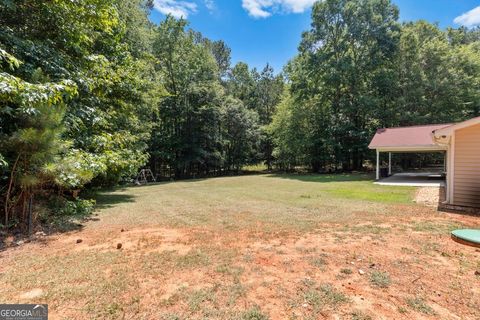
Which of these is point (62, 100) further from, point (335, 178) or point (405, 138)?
point (405, 138)

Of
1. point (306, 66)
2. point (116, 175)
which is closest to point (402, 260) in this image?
point (116, 175)

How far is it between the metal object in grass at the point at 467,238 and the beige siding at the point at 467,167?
11.7ft

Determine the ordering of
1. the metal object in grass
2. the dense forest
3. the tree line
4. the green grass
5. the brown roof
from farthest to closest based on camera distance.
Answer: the dense forest, the brown roof, the tree line, the metal object in grass, the green grass

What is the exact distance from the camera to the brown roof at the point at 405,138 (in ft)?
46.4

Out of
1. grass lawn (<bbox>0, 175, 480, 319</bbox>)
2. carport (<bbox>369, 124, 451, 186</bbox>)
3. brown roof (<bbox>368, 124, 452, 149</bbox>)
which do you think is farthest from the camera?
brown roof (<bbox>368, 124, 452, 149</bbox>)

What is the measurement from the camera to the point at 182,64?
2327 centimetres

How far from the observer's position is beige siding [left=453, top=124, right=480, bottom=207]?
695cm

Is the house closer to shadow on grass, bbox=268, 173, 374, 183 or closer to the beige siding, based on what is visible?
the beige siding

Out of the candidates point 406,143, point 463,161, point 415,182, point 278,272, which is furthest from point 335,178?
point 278,272

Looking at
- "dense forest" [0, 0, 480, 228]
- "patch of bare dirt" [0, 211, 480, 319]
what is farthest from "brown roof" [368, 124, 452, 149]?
"patch of bare dirt" [0, 211, 480, 319]

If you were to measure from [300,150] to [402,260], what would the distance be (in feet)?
67.6

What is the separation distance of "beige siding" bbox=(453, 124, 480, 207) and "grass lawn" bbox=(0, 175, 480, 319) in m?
1.83

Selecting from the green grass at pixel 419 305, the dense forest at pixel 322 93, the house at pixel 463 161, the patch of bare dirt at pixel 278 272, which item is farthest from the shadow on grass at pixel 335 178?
the green grass at pixel 419 305

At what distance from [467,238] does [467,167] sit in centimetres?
424
